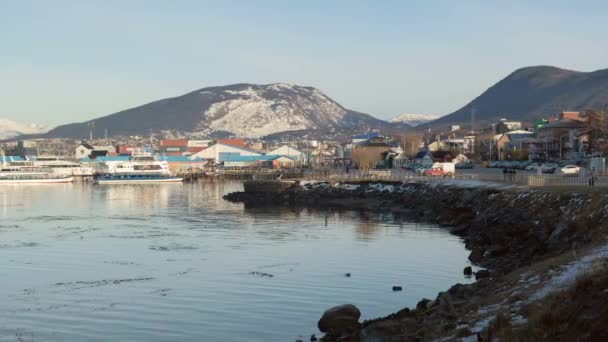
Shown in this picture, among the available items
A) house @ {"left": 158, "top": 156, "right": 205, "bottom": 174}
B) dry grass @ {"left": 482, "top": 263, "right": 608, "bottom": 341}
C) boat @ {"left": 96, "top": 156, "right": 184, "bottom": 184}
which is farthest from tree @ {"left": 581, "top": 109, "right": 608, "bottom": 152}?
house @ {"left": 158, "top": 156, "right": 205, "bottom": 174}

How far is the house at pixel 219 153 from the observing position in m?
148

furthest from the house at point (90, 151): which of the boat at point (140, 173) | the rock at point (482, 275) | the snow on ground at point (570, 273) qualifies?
the snow on ground at point (570, 273)

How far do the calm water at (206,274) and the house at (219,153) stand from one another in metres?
104

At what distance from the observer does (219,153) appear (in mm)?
149500

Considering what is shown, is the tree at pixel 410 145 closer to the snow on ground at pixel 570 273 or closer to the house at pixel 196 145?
the house at pixel 196 145

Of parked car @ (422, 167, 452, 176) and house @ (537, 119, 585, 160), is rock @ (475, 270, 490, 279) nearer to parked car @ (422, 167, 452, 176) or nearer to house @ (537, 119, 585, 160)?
parked car @ (422, 167, 452, 176)

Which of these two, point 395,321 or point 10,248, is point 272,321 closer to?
point 395,321

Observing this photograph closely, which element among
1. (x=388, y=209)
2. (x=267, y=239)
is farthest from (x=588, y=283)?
(x=388, y=209)

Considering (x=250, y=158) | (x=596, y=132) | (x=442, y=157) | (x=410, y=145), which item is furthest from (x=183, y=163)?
(x=596, y=132)

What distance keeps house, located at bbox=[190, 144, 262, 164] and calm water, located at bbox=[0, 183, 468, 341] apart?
341 ft

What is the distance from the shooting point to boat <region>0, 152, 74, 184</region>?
109 meters

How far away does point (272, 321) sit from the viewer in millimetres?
17000

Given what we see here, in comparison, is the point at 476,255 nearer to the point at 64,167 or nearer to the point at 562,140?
the point at 562,140

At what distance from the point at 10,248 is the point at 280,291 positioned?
15805 mm
